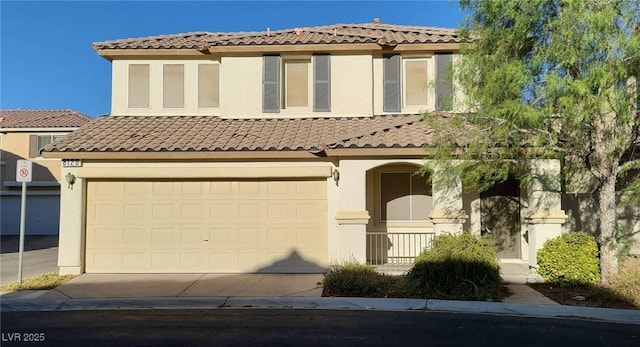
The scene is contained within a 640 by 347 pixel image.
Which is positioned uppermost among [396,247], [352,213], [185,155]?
[185,155]

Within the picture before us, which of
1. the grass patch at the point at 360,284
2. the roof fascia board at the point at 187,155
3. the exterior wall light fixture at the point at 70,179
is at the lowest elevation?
the grass patch at the point at 360,284

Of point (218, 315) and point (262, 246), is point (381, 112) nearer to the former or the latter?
point (262, 246)

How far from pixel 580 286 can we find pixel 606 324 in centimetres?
248

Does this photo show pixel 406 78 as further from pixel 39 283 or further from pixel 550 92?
pixel 39 283

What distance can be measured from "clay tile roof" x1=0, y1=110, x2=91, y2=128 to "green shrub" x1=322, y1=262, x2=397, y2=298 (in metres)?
21.1

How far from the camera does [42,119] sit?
26.9 meters

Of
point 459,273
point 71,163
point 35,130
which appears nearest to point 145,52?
point 71,163

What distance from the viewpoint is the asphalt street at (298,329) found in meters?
6.81

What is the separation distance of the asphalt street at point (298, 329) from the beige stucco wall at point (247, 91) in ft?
23.7

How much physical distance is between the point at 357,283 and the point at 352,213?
2.24 metres

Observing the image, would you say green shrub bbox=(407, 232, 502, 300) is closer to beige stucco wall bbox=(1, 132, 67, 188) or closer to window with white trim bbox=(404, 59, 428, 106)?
window with white trim bbox=(404, 59, 428, 106)

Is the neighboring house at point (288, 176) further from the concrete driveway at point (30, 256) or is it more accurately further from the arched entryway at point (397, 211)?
the concrete driveway at point (30, 256)

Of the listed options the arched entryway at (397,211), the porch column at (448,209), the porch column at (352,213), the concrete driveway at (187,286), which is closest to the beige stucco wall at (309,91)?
the arched entryway at (397,211)

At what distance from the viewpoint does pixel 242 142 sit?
12523 mm
